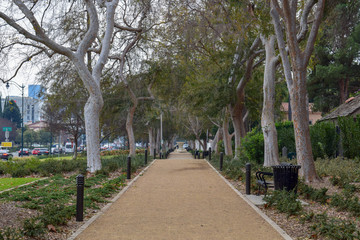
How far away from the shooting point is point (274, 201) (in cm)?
937

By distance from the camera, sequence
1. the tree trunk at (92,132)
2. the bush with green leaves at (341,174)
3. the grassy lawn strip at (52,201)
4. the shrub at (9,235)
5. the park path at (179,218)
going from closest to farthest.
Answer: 1. the shrub at (9,235)
2. the grassy lawn strip at (52,201)
3. the park path at (179,218)
4. the bush with green leaves at (341,174)
5. the tree trunk at (92,132)

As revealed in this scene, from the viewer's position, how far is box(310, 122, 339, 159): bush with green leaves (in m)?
21.7

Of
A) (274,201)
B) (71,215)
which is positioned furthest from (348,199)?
(71,215)

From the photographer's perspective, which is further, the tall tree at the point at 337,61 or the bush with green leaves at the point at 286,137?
the tall tree at the point at 337,61

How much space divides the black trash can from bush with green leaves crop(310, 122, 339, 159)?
39.1ft

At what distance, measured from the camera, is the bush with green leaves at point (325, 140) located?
71.3 feet

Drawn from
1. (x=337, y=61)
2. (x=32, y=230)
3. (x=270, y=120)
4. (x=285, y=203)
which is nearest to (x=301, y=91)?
(x=270, y=120)

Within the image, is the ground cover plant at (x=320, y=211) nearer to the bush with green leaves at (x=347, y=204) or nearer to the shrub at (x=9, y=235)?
the bush with green leaves at (x=347, y=204)

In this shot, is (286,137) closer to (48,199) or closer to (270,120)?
(270,120)

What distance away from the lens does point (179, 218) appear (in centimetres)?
834

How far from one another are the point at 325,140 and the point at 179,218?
15.8 meters

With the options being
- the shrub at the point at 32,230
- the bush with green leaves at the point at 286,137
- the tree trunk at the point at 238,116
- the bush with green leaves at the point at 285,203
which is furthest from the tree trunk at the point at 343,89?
the shrub at the point at 32,230

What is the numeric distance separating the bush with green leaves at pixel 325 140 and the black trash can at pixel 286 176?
1193 cm

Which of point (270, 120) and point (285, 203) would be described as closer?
point (285, 203)
